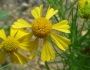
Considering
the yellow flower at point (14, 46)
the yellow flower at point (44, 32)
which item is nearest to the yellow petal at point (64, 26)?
the yellow flower at point (44, 32)

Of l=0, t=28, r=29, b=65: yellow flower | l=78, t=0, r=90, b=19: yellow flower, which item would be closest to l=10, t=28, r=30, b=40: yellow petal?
l=0, t=28, r=29, b=65: yellow flower

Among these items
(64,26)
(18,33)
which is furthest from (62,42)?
(18,33)

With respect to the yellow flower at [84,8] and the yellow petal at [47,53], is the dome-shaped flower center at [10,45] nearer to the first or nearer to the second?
the yellow petal at [47,53]

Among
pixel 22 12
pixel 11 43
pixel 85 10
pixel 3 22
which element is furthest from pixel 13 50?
pixel 22 12

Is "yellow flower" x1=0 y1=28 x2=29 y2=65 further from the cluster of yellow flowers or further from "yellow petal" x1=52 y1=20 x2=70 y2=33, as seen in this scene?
"yellow petal" x1=52 y1=20 x2=70 y2=33

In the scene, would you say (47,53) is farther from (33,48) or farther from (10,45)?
(10,45)

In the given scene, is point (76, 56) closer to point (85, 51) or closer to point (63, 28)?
point (85, 51)
